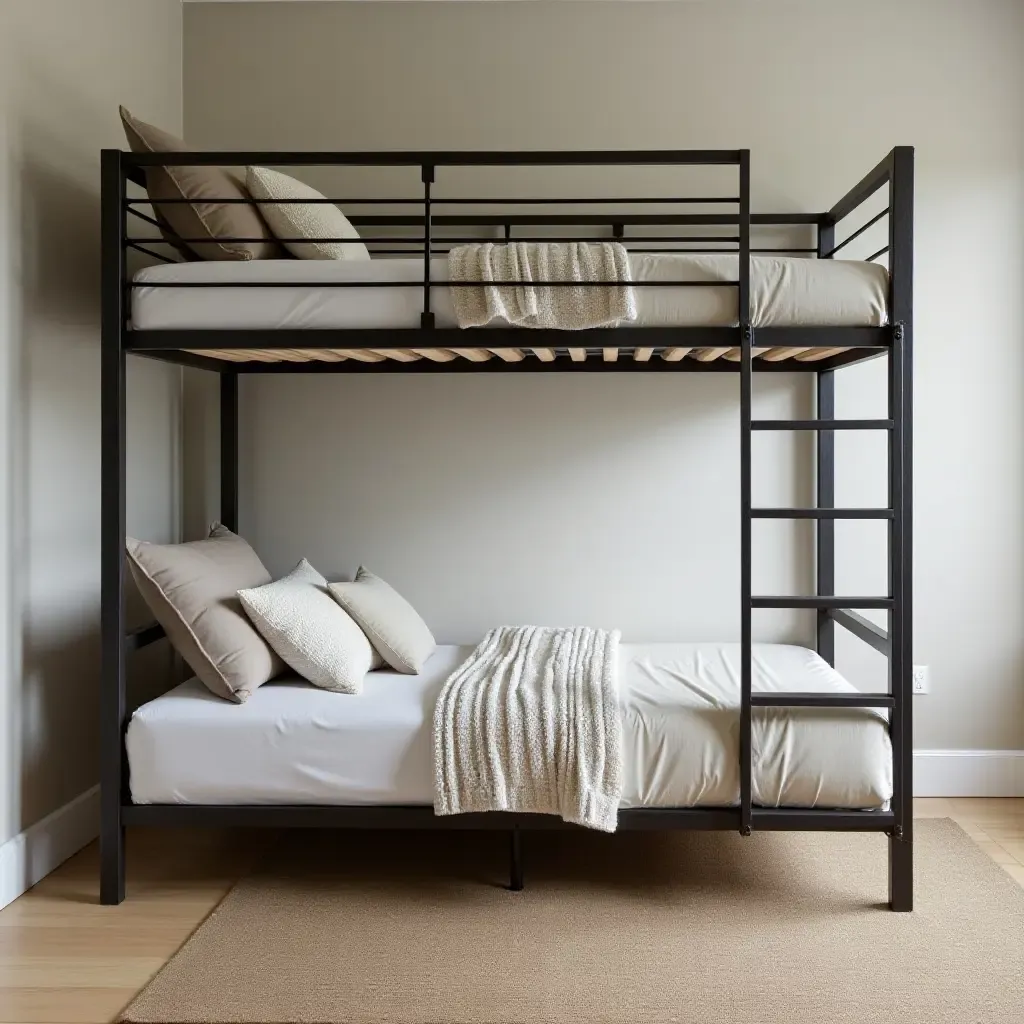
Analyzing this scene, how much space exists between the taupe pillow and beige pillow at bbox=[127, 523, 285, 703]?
801 mm

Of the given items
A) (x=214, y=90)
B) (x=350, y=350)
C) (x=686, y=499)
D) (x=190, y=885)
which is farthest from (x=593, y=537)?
(x=214, y=90)

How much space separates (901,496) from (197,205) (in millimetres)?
1913

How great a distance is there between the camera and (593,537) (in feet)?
12.3

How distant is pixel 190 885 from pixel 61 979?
53 cm

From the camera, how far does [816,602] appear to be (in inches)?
103

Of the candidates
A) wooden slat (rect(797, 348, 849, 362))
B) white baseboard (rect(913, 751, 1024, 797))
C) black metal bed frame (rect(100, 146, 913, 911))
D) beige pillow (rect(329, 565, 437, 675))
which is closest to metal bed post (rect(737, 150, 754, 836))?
black metal bed frame (rect(100, 146, 913, 911))

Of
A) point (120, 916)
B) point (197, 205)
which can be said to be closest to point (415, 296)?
point (197, 205)

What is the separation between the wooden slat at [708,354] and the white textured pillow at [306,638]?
1.26 m

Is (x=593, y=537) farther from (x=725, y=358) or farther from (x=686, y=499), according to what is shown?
(x=725, y=358)

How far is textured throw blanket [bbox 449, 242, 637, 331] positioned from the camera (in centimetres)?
263

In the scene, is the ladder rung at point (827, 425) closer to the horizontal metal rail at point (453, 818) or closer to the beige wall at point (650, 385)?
the horizontal metal rail at point (453, 818)

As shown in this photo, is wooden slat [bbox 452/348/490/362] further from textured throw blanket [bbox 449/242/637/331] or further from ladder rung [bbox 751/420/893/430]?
ladder rung [bbox 751/420/893/430]

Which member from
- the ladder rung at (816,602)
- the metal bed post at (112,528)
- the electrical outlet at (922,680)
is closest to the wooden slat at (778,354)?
the ladder rung at (816,602)

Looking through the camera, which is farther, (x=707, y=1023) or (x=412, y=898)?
(x=412, y=898)
